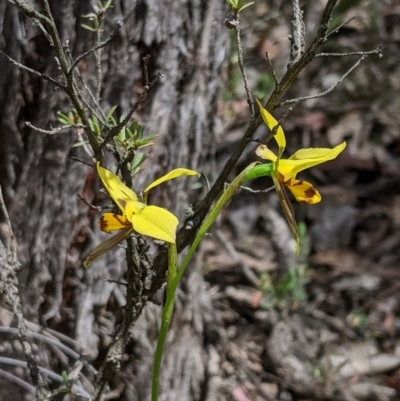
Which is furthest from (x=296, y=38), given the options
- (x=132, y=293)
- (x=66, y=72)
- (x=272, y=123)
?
(x=132, y=293)

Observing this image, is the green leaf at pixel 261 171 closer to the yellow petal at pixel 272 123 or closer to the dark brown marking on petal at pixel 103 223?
the yellow petal at pixel 272 123

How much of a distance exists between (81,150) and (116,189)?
708 millimetres

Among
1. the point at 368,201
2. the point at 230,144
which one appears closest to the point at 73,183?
the point at 230,144

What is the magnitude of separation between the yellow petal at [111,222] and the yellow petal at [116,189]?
20 millimetres

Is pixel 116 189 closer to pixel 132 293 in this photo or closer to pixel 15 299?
pixel 132 293

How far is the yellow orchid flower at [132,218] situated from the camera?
33.3 inches

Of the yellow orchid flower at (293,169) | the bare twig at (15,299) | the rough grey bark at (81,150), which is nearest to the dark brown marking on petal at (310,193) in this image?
the yellow orchid flower at (293,169)

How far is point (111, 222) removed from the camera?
86 centimetres

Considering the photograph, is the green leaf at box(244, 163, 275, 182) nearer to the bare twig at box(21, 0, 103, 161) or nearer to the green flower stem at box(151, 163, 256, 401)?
the green flower stem at box(151, 163, 256, 401)

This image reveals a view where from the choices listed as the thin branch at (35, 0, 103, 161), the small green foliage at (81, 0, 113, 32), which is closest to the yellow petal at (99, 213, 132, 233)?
the thin branch at (35, 0, 103, 161)

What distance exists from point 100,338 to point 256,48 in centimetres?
244

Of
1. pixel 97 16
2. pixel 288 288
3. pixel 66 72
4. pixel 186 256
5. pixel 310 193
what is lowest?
pixel 288 288

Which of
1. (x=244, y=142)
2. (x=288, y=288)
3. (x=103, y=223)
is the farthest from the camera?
(x=288, y=288)

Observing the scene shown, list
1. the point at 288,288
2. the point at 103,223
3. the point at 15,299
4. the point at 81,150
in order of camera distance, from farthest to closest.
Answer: the point at 288,288, the point at 81,150, the point at 15,299, the point at 103,223
